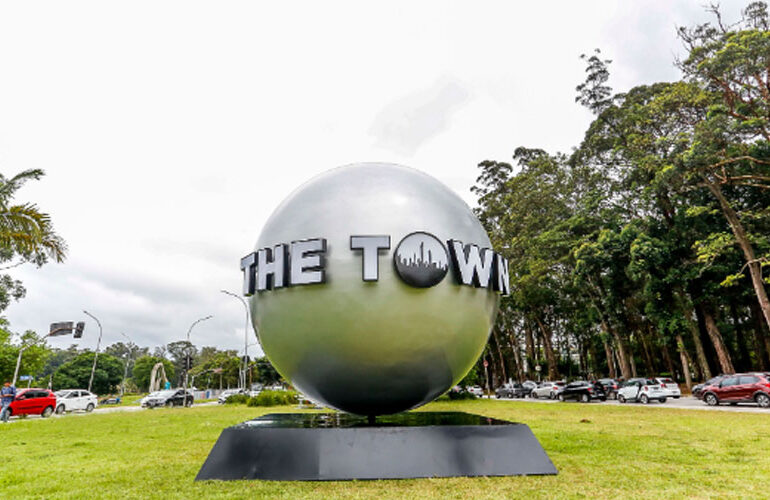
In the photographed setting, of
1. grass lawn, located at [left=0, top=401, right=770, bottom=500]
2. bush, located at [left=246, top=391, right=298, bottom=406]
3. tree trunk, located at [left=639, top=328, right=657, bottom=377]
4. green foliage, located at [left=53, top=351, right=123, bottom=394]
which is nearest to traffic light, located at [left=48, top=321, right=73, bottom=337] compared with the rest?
bush, located at [left=246, top=391, right=298, bottom=406]

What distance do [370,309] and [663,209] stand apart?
3089cm

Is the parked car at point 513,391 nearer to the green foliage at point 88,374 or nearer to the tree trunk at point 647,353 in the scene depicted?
the tree trunk at point 647,353

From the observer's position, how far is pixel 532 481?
229 inches

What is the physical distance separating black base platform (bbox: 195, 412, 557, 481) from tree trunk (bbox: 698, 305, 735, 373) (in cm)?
2758

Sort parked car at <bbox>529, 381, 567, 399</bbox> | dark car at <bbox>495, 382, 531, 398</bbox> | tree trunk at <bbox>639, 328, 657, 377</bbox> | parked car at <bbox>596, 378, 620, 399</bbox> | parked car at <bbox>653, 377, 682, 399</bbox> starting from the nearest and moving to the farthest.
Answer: parked car at <bbox>653, 377, 682, 399</bbox>
parked car at <bbox>596, 378, 620, 399</bbox>
parked car at <bbox>529, 381, 567, 399</bbox>
dark car at <bbox>495, 382, 531, 398</bbox>
tree trunk at <bbox>639, 328, 657, 377</bbox>

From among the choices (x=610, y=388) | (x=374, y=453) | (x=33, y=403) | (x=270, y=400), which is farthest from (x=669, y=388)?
(x=33, y=403)

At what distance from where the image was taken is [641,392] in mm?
25547

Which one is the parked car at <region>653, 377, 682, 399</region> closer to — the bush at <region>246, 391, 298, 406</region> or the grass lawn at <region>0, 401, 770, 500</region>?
the grass lawn at <region>0, 401, 770, 500</region>

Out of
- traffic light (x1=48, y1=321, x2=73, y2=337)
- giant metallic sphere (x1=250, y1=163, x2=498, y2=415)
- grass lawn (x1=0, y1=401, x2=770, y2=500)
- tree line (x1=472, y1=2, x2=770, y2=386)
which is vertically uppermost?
tree line (x1=472, y1=2, x2=770, y2=386)

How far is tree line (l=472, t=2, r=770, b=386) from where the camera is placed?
23.6 m

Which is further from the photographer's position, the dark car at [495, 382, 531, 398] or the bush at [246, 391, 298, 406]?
the dark car at [495, 382, 531, 398]

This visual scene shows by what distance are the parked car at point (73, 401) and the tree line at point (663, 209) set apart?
31.4 metres

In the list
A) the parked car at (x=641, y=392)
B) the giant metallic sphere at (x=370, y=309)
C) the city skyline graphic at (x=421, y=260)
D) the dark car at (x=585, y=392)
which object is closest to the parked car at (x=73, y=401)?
the giant metallic sphere at (x=370, y=309)

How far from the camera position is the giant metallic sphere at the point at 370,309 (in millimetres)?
6344
